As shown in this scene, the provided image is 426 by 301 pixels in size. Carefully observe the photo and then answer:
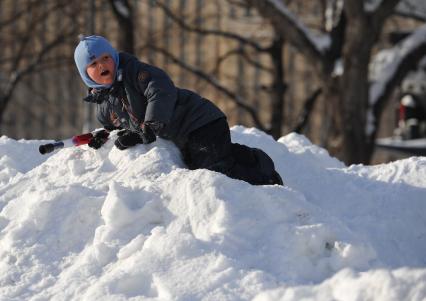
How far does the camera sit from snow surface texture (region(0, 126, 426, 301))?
386 cm

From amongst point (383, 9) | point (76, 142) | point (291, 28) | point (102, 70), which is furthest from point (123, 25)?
point (102, 70)

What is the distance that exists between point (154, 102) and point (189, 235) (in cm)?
113

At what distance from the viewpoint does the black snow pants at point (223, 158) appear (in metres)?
5.29

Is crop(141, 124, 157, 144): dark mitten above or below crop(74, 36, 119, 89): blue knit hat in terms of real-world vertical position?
below

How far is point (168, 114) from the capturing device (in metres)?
5.07

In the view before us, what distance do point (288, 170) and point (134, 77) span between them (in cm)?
136

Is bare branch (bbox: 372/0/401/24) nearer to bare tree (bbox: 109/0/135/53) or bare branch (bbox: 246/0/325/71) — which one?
bare branch (bbox: 246/0/325/71)

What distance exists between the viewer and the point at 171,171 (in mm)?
4840

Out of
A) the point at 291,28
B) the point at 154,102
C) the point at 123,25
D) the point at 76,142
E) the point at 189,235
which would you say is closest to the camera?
the point at 189,235

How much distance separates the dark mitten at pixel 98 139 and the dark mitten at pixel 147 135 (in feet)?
1.23

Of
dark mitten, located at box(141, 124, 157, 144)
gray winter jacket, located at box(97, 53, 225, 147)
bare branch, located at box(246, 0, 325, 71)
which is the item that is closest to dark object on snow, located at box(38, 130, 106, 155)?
gray winter jacket, located at box(97, 53, 225, 147)

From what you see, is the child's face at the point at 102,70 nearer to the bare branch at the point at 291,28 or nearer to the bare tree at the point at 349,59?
the bare tree at the point at 349,59

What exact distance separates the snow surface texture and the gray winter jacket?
6.5 inches

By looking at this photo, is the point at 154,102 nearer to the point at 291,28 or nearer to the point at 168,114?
the point at 168,114
